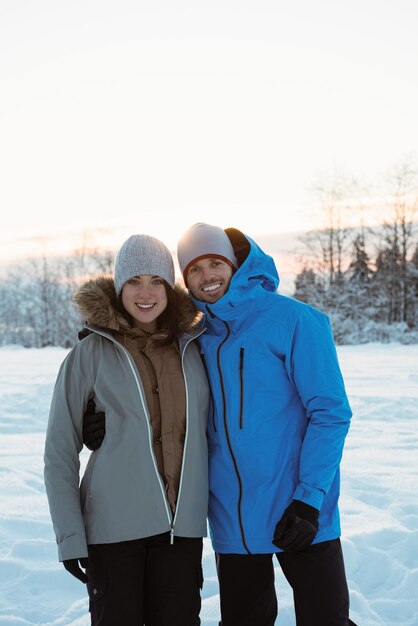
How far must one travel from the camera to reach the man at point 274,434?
2.21m

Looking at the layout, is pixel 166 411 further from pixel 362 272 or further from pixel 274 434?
pixel 362 272

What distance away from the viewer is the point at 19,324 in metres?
41.8

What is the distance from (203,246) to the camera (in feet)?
7.97

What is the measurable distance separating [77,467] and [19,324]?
41427mm

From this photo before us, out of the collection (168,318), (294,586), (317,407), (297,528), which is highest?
(168,318)

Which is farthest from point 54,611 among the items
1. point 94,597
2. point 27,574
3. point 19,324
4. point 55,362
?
point 19,324

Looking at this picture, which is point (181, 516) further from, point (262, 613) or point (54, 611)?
point (54, 611)

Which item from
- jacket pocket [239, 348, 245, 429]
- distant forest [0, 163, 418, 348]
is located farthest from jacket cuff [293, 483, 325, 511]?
distant forest [0, 163, 418, 348]

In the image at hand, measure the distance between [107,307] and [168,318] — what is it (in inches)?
10.1

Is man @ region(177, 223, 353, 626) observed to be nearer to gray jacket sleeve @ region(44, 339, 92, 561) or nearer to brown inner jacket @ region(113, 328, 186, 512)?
brown inner jacket @ region(113, 328, 186, 512)

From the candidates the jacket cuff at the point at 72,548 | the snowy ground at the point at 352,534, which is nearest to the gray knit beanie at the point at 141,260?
Answer: the jacket cuff at the point at 72,548

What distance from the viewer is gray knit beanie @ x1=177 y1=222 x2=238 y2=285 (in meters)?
2.42

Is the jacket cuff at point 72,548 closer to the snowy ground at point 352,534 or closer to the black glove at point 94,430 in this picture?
the black glove at point 94,430

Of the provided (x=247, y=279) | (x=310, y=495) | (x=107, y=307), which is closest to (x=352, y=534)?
(x=310, y=495)
